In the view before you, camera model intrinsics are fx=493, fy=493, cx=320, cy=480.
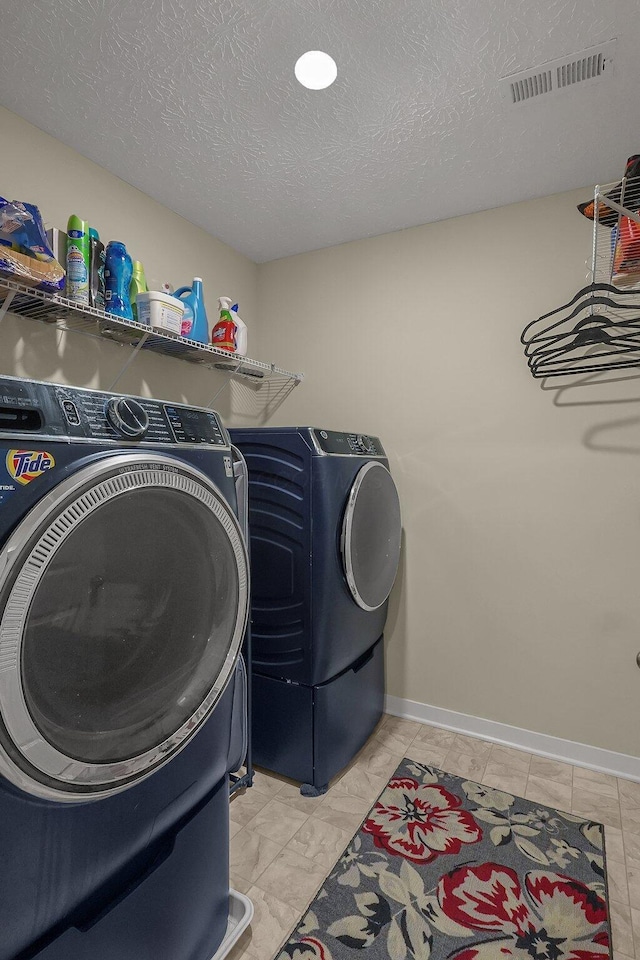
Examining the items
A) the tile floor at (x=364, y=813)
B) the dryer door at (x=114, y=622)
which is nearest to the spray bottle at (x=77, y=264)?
the dryer door at (x=114, y=622)

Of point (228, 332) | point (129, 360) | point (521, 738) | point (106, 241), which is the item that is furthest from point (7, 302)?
point (521, 738)

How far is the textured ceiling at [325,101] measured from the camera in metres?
1.39

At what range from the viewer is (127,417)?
1031mm

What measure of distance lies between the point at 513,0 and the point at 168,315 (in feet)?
4.75

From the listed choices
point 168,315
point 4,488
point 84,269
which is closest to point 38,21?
point 84,269

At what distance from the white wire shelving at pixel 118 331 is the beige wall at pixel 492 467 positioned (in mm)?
522

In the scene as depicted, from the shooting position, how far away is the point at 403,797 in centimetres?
201

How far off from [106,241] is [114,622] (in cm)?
180

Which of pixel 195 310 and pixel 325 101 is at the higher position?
pixel 325 101

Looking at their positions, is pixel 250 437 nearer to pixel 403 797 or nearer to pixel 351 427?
pixel 351 427

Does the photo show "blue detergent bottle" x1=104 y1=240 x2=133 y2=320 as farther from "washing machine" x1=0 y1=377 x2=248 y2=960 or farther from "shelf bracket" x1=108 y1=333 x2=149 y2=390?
"washing machine" x1=0 y1=377 x2=248 y2=960

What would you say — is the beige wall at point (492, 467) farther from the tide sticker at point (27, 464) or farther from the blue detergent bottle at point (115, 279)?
the tide sticker at point (27, 464)

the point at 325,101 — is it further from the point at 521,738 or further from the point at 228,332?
the point at 521,738

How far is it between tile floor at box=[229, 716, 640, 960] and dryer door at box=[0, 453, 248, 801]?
0.89 metres
